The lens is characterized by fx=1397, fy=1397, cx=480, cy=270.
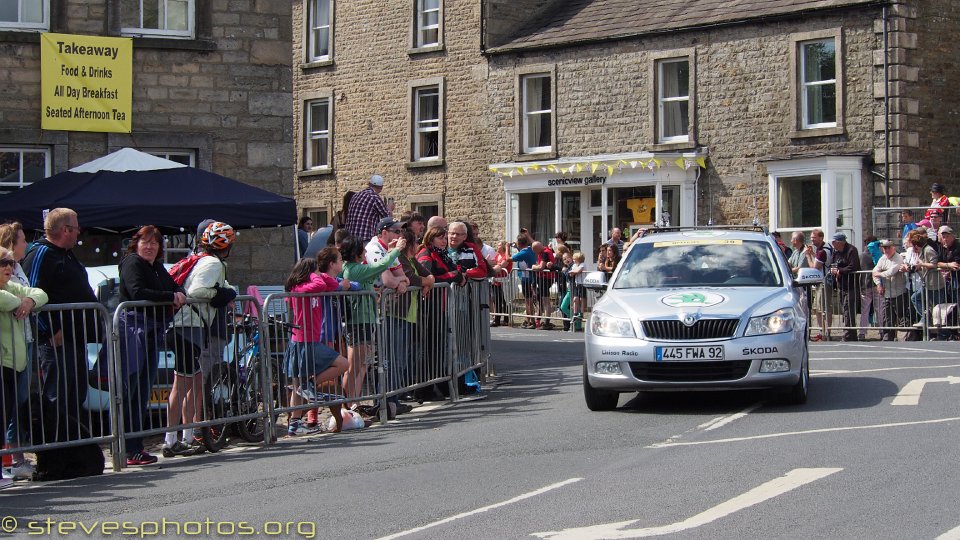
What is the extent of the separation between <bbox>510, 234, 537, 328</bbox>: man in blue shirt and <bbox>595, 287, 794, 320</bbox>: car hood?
14970 mm

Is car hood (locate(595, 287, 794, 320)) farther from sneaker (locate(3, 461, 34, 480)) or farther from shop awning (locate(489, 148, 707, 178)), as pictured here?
shop awning (locate(489, 148, 707, 178))

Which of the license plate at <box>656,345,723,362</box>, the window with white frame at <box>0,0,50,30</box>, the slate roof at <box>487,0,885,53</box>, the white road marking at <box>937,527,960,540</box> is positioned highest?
the slate roof at <box>487,0,885,53</box>

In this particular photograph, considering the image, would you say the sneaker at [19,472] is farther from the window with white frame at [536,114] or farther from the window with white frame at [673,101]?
the window with white frame at [536,114]

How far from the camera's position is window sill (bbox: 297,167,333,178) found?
138 ft

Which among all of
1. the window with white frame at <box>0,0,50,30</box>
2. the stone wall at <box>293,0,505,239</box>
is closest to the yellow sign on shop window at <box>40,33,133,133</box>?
the window with white frame at <box>0,0,50,30</box>

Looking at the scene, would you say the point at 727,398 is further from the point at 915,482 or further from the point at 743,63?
the point at 743,63

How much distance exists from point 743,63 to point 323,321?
2182 centimetres

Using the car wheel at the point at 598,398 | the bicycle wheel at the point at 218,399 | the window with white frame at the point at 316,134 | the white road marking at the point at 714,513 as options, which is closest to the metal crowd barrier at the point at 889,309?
the car wheel at the point at 598,398

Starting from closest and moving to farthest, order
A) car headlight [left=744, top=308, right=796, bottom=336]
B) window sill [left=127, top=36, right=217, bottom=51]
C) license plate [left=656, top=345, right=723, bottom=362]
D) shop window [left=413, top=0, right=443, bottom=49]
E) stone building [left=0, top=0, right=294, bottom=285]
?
license plate [left=656, top=345, right=723, bottom=362] → car headlight [left=744, top=308, right=796, bottom=336] → stone building [left=0, top=0, right=294, bottom=285] → window sill [left=127, top=36, right=217, bottom=51] → shop window [left=413, top=0, right=443, bottom=49]

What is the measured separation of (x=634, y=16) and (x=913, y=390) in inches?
873

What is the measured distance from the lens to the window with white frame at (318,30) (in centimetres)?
4250

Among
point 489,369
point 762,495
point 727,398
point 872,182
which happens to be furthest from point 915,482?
point 872,182

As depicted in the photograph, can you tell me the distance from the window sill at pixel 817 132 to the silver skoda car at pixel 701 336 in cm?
1827

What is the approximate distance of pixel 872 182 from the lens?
30.7 m
